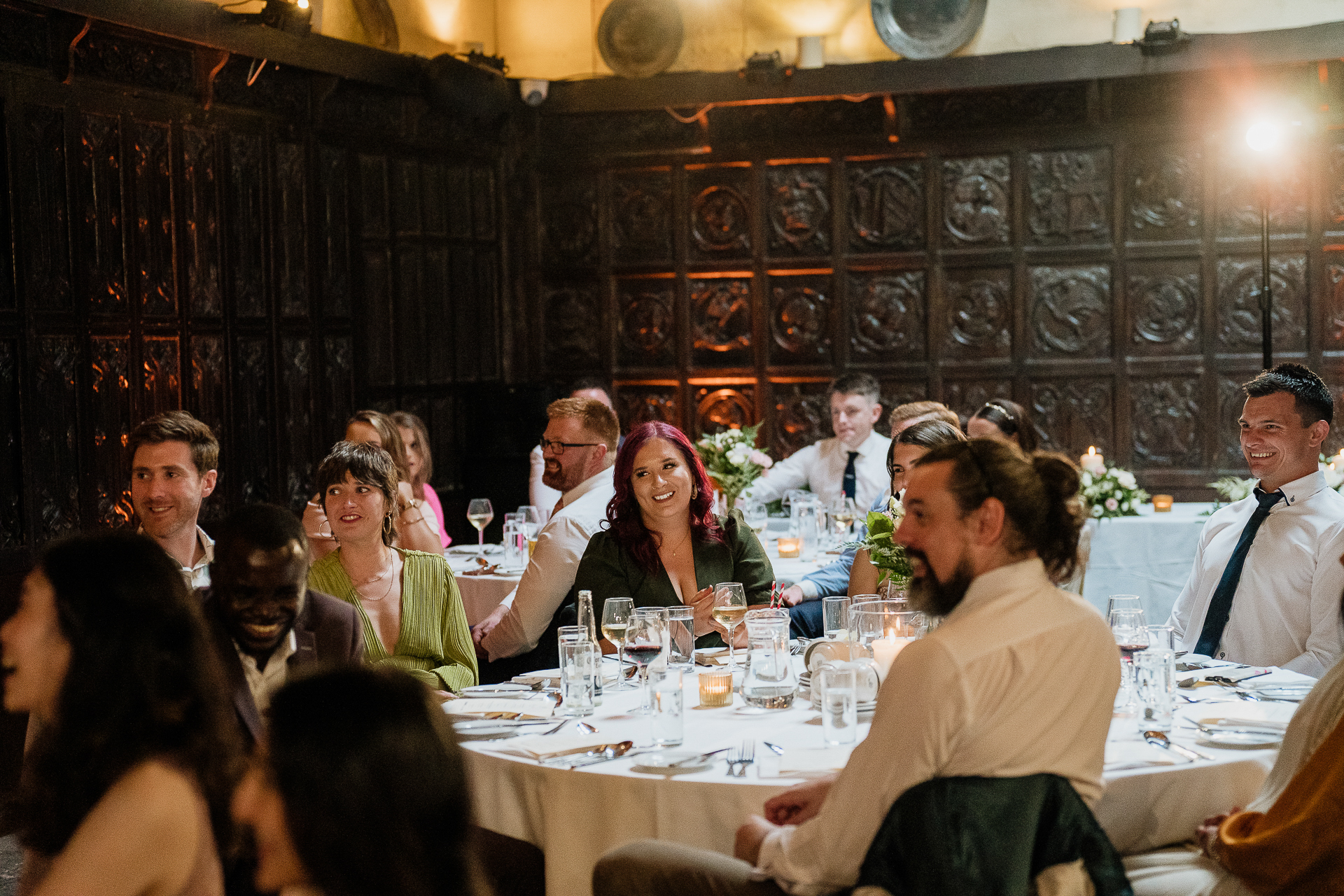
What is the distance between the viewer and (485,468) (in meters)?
8.78

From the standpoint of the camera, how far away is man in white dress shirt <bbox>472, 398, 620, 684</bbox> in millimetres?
4562

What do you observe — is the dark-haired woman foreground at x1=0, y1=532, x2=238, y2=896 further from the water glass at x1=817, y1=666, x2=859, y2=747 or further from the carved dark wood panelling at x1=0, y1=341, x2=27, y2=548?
the carved dark wood panelling at x1=0, y1=341, x2=27, y2=548

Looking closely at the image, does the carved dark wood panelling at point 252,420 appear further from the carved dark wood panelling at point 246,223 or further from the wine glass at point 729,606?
the wine glass at point 729,606

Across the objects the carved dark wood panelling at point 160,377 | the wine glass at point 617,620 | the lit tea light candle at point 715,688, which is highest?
the carved dark wood panelling at point 160,377

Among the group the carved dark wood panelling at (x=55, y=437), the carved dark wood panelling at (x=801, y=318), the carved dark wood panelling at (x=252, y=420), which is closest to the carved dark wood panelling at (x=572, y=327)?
the carved dark wood panelling at (x=801, y=318)

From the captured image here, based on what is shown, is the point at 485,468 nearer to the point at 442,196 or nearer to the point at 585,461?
the point at 442,196

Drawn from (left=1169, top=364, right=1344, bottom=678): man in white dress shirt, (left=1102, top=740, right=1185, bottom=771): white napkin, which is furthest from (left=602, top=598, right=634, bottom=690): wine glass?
(left=1169, top=364, right=1344, bottom=678): man in white dress shirt

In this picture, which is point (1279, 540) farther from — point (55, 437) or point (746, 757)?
point (55, 437)

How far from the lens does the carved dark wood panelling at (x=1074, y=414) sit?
8.84 meters

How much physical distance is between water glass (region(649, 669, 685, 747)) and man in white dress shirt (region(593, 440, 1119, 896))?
1.35ft

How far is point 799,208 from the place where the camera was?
359 inches

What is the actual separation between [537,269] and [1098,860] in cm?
783

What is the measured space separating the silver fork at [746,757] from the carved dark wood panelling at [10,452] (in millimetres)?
4864

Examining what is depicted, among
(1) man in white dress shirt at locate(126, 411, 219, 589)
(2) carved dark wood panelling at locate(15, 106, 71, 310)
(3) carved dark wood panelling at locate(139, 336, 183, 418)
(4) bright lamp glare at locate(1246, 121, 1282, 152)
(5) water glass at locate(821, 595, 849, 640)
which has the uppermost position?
(4) bright lamp glare at locate(1246, 121, 1282, 152)
